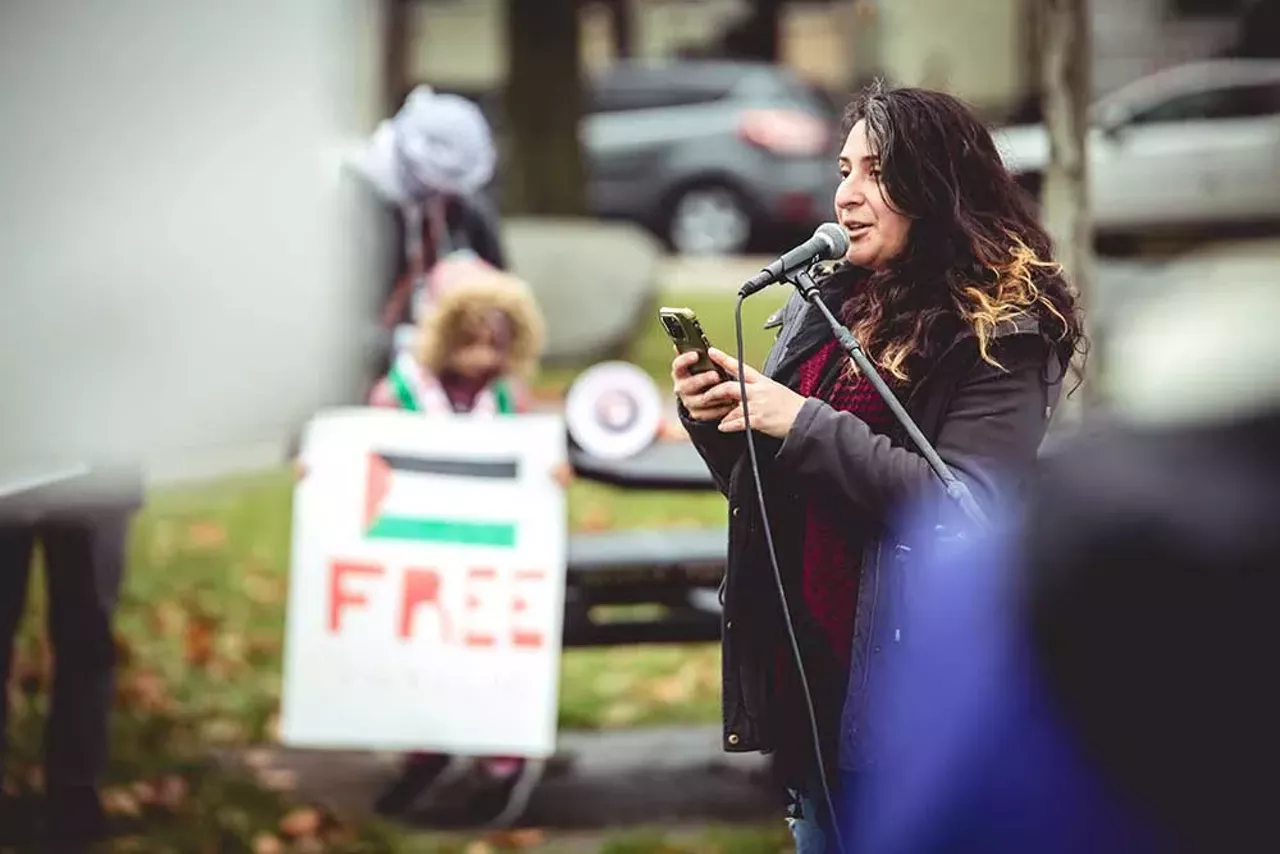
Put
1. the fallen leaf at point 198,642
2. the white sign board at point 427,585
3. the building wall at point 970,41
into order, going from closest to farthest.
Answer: the white sign board at point 427,585 → the fallen leaf at point 198,642 → the building wall at point 970,41

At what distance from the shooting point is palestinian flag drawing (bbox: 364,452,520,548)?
199 inches

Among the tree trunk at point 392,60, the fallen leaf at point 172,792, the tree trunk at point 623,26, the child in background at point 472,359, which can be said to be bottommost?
the fallen leaf at point 172,792

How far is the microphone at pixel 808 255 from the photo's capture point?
A: 2.70m

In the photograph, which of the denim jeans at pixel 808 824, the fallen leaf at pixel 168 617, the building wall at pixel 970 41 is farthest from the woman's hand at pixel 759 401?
the building wall at pixel 970 41

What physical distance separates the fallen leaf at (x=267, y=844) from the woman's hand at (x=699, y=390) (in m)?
2.85

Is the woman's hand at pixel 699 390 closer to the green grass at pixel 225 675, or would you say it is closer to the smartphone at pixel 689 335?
the smartphone at pixel 689 335

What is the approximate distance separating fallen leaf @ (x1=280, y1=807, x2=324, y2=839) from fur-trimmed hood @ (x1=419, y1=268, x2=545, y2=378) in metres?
1.23

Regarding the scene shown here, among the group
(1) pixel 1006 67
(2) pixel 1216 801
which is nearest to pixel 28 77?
(2) pixel 1216 801

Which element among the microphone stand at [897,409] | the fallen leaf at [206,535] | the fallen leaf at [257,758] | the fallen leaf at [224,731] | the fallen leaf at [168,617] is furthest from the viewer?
the fallen leaf at [206,535]

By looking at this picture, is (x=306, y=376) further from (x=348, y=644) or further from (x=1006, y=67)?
(x=1006, y=67)

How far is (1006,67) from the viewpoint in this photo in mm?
→ 24219

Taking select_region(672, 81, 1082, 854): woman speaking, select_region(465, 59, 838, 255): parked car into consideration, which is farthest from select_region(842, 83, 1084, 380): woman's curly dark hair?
select_region(465, 59, 838, 255): parked car

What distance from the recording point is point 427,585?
506 centimetres

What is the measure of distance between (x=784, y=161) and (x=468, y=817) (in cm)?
1283
